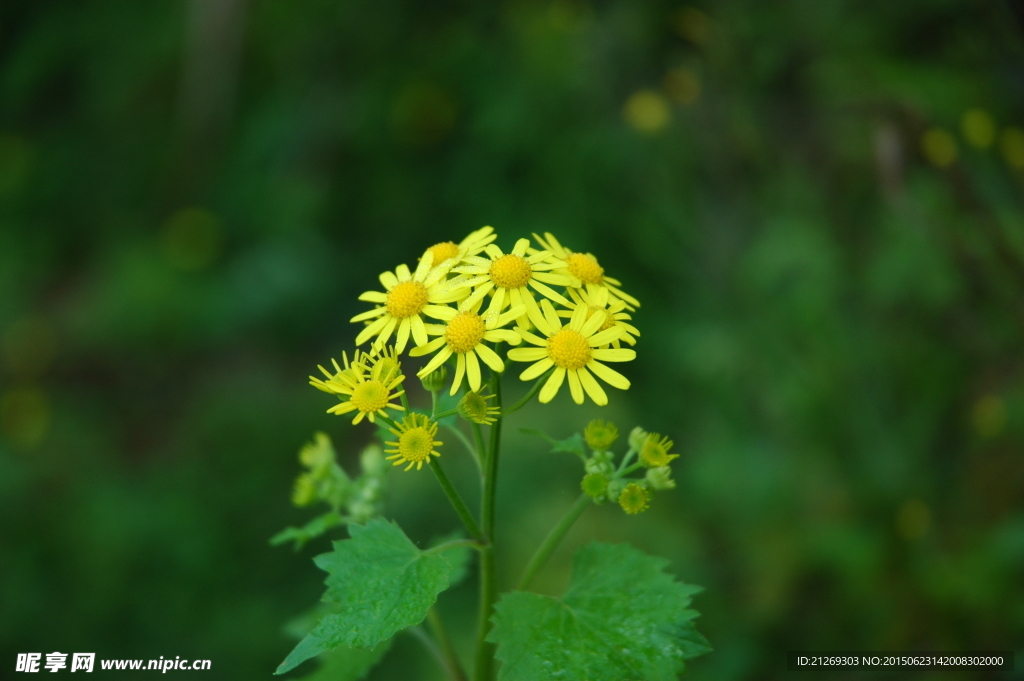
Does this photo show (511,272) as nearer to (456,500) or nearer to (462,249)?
(462,249)

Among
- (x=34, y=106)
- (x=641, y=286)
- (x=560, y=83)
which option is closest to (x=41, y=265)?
(x=34, y=106)

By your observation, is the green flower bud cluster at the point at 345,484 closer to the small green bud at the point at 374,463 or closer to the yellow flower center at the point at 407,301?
the small green bud at the point at 374,463

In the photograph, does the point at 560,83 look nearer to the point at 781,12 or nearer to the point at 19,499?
the point at 781,12

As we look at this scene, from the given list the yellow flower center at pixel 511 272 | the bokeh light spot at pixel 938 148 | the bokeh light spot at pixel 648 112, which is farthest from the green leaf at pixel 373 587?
the bokeh light spot at pixel 648 112

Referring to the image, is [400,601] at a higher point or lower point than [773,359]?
lower

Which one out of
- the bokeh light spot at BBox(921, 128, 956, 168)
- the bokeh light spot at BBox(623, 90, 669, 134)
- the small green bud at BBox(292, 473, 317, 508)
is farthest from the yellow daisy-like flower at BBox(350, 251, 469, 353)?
the bokeh light spot at BBox(623, 90, 669, 134)

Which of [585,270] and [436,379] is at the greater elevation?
[585,270]

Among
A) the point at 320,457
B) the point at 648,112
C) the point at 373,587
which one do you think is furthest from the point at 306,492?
the point at 648,112
